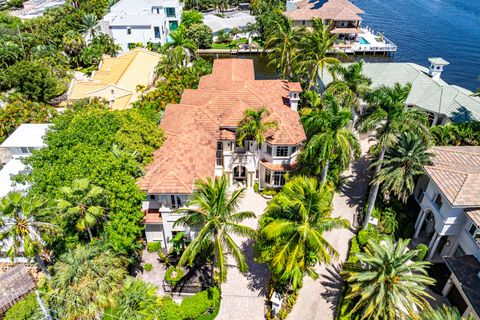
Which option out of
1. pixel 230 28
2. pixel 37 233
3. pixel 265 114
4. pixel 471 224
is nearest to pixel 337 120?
pixel 265 114

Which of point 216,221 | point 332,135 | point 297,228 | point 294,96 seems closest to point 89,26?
point 294,96

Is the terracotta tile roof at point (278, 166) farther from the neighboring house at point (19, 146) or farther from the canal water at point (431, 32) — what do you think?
the canal water at point (431, 32)

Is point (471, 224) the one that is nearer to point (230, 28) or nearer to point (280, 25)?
point (280, 25)

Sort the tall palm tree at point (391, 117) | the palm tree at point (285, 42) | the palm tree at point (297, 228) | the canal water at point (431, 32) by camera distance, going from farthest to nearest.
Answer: the canal water at point (431, 32) < the palm tree at point (285, 42) < the tall palm tree at point (391, 117) < the palm tree at point (297, 228)

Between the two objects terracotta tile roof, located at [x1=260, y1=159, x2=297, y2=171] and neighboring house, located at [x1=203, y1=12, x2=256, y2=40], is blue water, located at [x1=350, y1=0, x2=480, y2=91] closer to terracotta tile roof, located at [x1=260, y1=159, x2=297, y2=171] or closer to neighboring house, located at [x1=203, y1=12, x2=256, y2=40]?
neighboring house, located at [x1=203, y1=12, x2=256, y2=40]

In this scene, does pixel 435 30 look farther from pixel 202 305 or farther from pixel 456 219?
pixel 202 305

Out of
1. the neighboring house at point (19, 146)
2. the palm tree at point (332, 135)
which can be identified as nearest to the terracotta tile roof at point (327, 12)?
the palm tree at point (332, 135)
